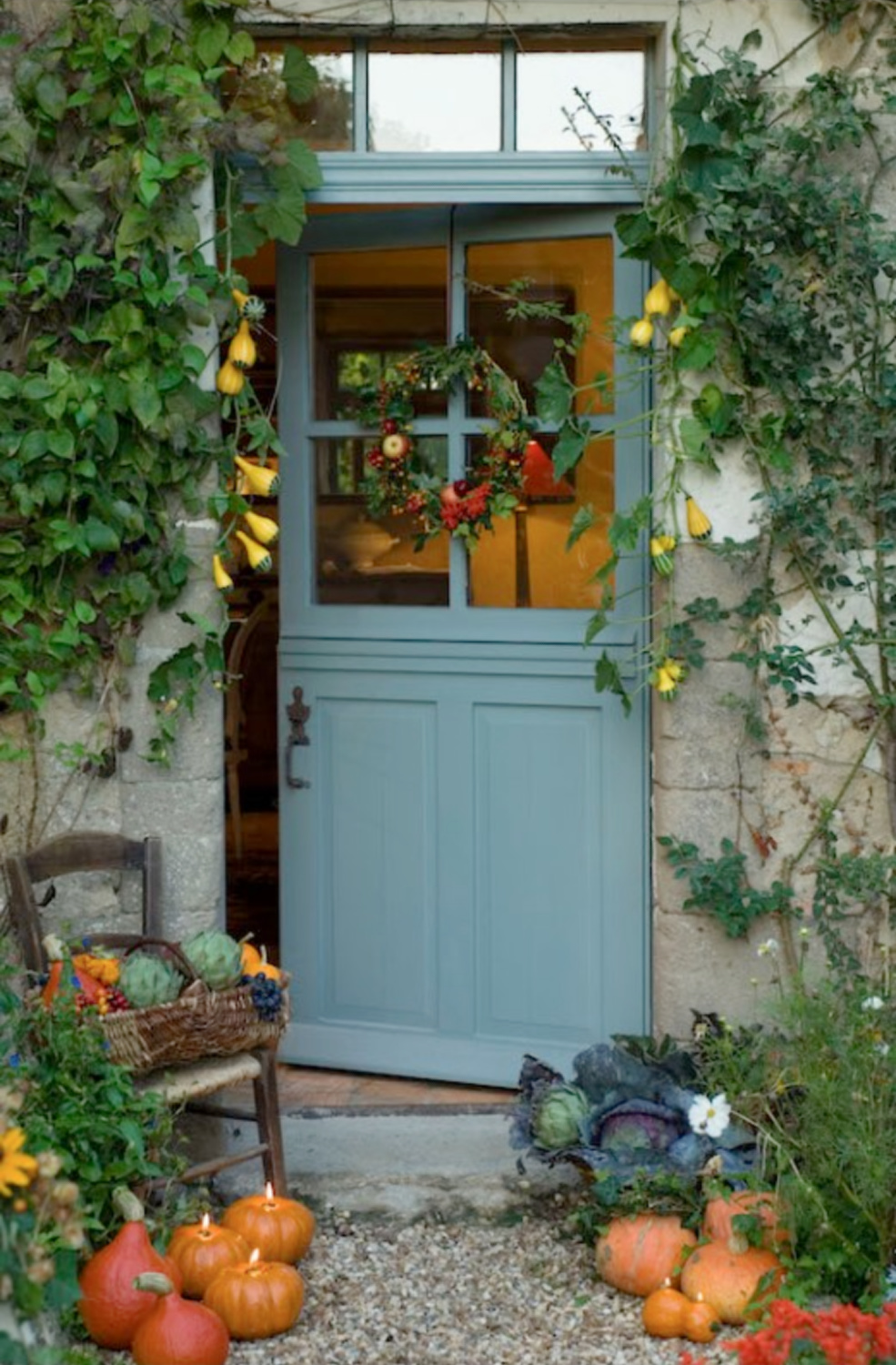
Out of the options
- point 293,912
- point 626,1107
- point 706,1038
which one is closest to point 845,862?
point 706,1038

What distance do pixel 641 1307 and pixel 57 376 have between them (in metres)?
2.50

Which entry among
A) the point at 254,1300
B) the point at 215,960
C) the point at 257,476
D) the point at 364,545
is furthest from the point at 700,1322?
the point at 364,545

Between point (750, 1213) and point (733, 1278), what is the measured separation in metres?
0.14

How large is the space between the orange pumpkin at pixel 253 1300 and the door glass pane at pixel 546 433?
81.7 inches

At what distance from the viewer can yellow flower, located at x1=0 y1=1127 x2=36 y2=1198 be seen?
9.23 feet

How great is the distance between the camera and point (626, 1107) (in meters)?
4.38

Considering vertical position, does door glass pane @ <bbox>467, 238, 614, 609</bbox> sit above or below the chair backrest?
above

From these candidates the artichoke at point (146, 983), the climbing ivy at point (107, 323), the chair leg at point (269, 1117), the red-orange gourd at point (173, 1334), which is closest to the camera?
the red-orange gourd at point (173, 1334)

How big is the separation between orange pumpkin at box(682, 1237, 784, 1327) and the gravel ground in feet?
0.19

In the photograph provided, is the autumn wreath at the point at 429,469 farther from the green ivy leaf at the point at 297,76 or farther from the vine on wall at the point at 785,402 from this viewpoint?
the green ivy leaf at the point at 297,76

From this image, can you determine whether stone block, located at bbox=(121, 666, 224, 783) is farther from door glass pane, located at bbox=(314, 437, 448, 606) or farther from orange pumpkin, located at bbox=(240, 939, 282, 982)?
door glass pane, located at bbox=(314, 437, 448, 606)

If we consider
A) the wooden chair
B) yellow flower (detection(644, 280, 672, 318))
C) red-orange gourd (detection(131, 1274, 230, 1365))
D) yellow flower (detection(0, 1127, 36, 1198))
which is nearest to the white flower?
the wooden chair

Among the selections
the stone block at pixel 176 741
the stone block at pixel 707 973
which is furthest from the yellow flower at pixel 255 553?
the stone block at pixel 707 973

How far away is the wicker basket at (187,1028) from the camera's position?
4.13 meters
